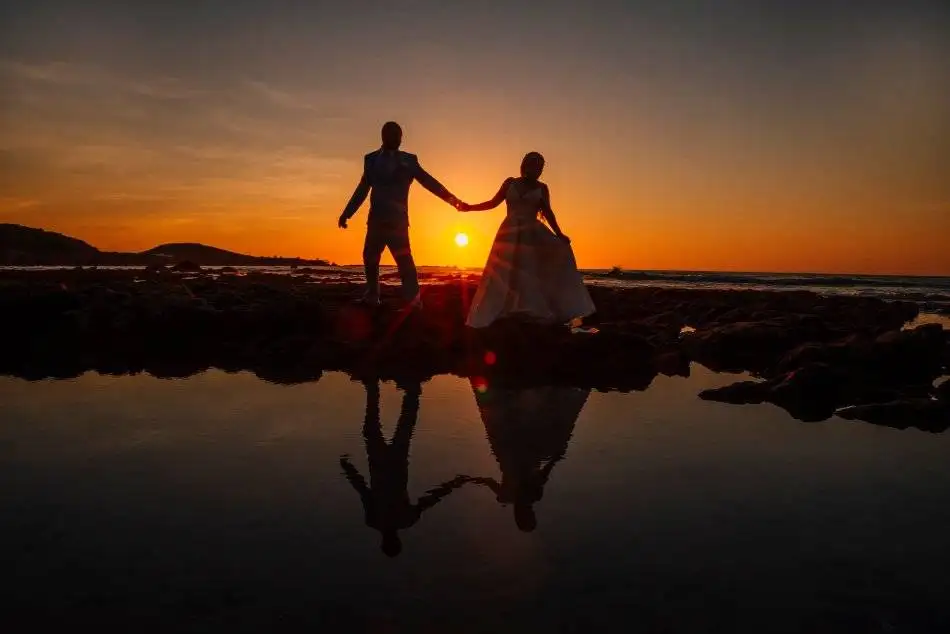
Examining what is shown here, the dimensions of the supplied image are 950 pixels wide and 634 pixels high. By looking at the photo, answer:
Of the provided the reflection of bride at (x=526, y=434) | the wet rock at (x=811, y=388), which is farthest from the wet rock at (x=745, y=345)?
the reflection of bride at (x=526, y=434)

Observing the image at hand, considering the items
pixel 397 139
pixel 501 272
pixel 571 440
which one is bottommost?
pixel 571 440

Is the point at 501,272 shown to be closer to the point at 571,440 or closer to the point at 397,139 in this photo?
the point at 397,139

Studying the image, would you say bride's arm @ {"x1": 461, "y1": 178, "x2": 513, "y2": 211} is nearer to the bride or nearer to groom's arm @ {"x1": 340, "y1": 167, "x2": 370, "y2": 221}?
the bride

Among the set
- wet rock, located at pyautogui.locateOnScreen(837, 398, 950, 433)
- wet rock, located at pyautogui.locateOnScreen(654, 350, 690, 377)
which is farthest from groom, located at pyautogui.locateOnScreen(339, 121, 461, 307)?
wet rock, located at pyautogui.locateOnScreen(837, 398, 950, 433)

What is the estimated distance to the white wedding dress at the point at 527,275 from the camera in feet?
31.7

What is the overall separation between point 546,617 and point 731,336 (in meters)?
8.80

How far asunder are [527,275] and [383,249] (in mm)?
2954

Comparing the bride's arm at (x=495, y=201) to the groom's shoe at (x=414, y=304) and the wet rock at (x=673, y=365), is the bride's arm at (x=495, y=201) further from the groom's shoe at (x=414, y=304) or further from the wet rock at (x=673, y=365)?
the wet rock at (x=673, y=365)

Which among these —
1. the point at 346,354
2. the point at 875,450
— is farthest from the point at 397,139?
the point at 875,450

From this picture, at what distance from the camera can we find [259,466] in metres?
3.74

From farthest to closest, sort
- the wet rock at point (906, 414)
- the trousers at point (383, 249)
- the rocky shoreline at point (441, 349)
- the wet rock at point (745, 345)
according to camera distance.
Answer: the trousers at point (383, 249) → the wet rock at point (745, 345) → the rocky shoreline at point (441, 349) → the wet rock at point (906, 414)

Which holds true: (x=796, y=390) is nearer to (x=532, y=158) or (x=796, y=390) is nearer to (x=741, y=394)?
(x=741, y=394)

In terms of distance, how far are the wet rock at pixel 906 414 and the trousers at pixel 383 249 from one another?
7.25 metres

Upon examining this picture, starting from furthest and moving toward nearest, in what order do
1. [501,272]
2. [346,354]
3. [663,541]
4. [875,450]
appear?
[501,272] < [346,354] < [875,450] < [663,541]
